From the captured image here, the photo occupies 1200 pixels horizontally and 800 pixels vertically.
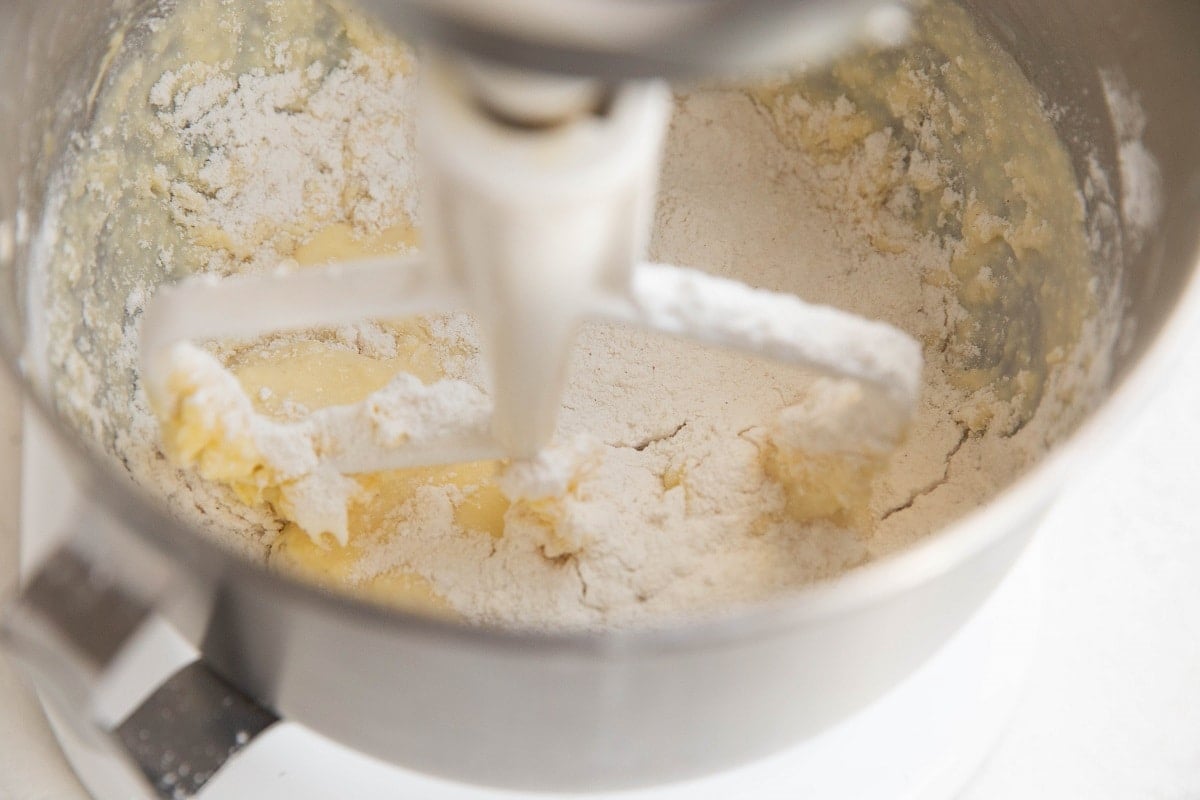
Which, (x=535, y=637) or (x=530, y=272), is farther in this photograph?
(x=530, y=272)

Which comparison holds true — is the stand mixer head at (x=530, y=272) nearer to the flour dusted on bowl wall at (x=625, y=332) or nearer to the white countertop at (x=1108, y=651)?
the flour dusted on bowl wall at (x=625, y=332)

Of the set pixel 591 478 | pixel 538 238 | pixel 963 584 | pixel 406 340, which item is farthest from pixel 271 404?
pixel 963 584

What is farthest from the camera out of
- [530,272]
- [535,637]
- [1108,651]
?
[1108,651]

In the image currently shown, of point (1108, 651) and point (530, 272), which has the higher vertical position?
point (530, 272)

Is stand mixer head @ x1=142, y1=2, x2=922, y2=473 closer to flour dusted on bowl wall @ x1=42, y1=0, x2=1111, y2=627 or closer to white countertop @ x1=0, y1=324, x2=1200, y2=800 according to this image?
flour dusted on bowl wall @ x1=42, y1=0, x2=1111, y2=627

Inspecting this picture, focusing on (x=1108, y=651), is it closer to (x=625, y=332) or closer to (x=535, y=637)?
(x=625, y=332)

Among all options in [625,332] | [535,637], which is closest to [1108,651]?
[625,332]

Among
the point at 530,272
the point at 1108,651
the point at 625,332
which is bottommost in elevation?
the point at 1108,651

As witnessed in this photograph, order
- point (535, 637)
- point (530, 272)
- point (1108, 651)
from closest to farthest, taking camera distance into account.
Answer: point (535, 637) < point (530, 272) < point (1108, 651)
